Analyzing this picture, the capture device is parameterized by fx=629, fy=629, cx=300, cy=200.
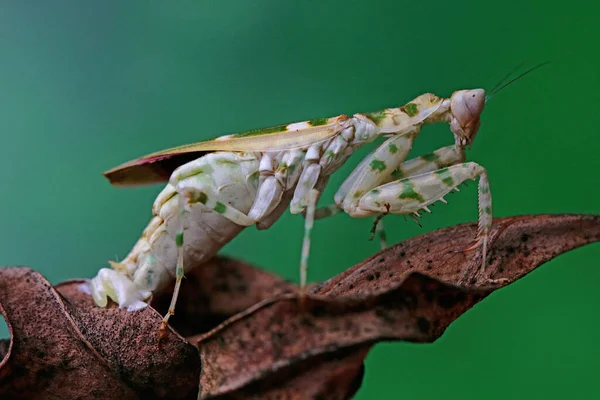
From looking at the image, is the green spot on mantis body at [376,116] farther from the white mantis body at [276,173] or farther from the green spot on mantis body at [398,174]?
the green spot on mantis body at [398,174]

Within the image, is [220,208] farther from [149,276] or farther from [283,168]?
[149,276]

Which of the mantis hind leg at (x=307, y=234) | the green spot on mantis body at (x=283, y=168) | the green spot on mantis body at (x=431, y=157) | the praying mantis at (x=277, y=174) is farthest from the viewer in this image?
the green spot on mantis body at (x=431, y=157)

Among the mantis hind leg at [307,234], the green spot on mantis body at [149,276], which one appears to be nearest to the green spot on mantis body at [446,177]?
the mantis hind leg at [307,234]

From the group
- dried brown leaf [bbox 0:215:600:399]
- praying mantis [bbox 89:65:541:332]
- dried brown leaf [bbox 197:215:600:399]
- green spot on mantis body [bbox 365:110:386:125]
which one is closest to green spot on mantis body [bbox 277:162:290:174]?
praying mantis [bbox 89:65:541:332]

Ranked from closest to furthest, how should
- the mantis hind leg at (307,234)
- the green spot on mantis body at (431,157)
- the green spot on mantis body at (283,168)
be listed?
1. the mantis hind leg at (307,234)
2. the green spot on mantis body at (283,168)
3. the green spot on mantis body at (431,157)

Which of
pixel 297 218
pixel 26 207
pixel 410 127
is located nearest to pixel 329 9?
pixel 297 218

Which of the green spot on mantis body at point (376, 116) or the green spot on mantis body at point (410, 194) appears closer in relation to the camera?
the green spot on mantis body at point (410, 194)

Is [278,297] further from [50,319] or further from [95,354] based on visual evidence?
[50,319]
